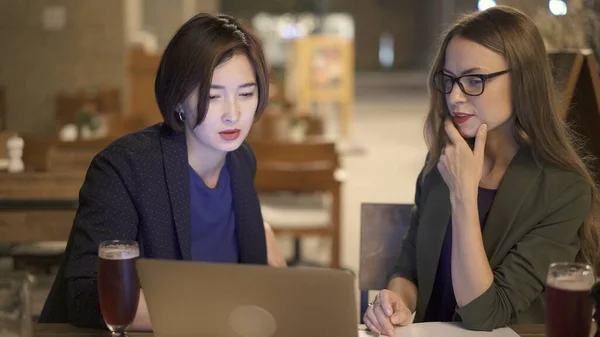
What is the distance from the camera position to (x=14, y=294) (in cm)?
135

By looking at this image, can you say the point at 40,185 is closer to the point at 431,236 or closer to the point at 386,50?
the point at 431,236

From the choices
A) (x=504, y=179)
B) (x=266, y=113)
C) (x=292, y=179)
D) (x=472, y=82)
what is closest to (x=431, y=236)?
(x=504, y=179)

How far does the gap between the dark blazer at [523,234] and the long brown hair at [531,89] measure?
3 cm

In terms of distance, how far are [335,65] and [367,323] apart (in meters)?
9.46

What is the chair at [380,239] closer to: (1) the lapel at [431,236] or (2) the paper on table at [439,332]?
(1) the lapel at [431,236]

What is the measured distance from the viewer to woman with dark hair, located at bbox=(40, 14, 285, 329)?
196 centimetres

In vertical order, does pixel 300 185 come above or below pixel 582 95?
below

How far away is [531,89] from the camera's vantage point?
77.7 inches

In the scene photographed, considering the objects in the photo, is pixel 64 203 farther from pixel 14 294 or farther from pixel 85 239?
pixel 14 294

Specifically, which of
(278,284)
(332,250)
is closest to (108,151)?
(278,284)

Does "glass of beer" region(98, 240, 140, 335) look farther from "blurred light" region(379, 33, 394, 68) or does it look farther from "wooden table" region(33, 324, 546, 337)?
"blurred light" region(379, 33, 394, 68)

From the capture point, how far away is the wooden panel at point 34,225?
2.85m

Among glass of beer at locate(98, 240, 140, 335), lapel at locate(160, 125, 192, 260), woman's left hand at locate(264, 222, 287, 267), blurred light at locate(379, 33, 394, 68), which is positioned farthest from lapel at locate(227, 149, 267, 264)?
blurred light at locate(379, 33, 394, 68)

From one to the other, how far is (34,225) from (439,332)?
1.61m
